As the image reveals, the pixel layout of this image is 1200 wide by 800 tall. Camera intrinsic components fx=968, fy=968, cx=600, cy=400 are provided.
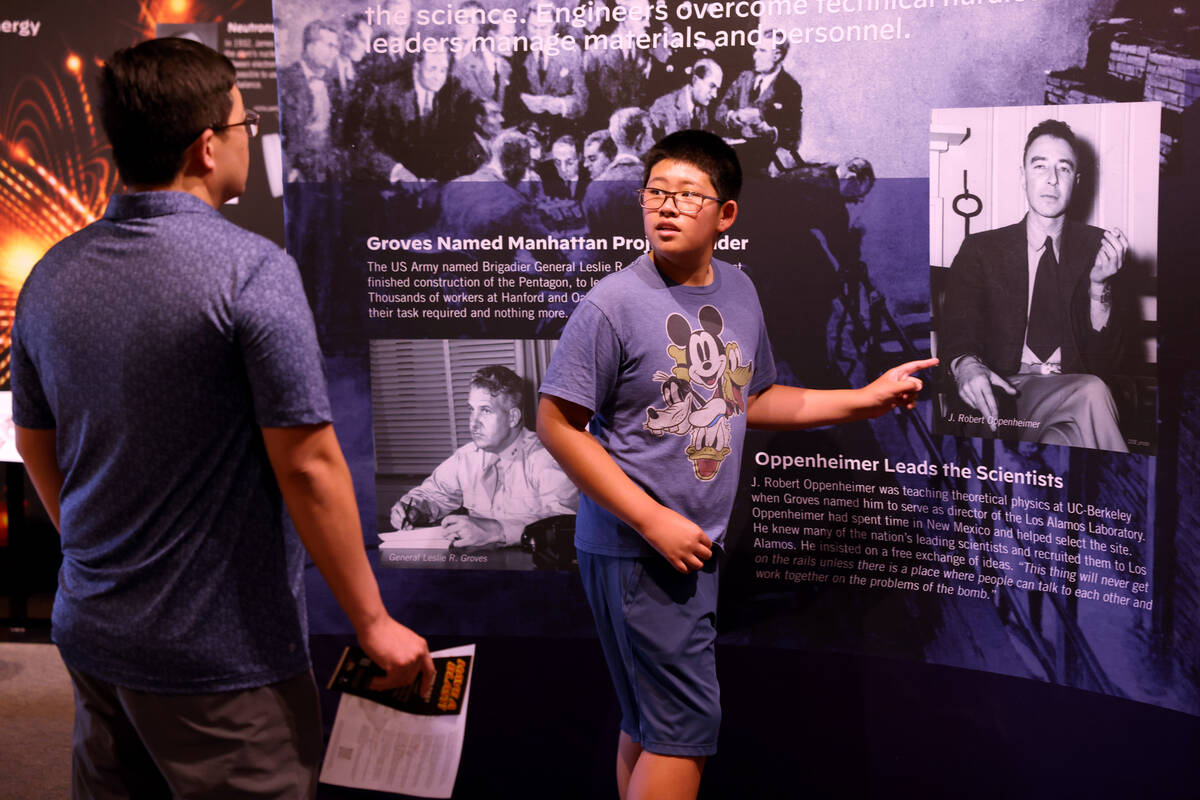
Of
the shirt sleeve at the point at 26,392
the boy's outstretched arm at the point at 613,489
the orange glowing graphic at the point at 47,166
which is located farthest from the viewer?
the orange glowing graphic at the point at 47,166

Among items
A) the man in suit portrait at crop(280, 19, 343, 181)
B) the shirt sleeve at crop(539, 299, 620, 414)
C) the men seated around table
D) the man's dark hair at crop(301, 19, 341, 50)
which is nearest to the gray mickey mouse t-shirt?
the shirt sleeve at crop(539, 299, 620, 414)

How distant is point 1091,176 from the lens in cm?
220

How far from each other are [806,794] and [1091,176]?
172 centimetres

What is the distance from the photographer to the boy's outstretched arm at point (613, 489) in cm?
188

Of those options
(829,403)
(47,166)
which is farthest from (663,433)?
(47,166)

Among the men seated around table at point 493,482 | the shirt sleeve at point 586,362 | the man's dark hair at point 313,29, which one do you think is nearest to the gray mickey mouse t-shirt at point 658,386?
the shirt sleeve at point 586,362

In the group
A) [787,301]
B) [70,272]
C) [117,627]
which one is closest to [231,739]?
[117,627]

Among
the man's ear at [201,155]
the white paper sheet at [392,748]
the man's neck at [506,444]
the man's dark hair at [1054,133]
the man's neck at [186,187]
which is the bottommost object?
the white paper sheet at [392,748]

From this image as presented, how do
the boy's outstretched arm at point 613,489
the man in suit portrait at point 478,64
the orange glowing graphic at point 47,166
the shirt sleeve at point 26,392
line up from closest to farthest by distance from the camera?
1. the shirt sleeve at point 26,392
2. the boy's outstretched arm at point 613,489
3. the man in suit portrait at point 478,64
4. the orange glowing graphic at point 47,166

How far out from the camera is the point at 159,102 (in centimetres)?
132

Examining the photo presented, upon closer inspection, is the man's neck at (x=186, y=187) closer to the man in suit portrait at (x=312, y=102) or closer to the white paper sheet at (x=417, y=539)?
the man in suit portrait at (x=312, y=102)

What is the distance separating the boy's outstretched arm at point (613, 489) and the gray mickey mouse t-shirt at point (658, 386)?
5 centimetres

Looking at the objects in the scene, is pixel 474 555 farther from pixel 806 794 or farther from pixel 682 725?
pixel 806 794

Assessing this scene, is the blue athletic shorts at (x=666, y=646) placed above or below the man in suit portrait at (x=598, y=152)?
below
